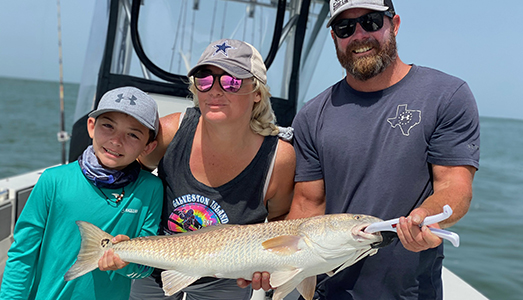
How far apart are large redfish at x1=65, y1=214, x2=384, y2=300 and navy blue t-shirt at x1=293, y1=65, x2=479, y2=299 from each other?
0.27 meters

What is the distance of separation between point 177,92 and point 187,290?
Result: 8.65ft

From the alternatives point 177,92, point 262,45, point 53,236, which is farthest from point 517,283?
point 53,236

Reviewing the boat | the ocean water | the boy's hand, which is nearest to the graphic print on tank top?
the boy's hand

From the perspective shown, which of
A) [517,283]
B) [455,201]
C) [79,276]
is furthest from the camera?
[517,283]

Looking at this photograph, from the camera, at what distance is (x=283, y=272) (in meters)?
2.26

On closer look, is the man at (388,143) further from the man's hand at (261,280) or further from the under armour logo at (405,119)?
the man's hand at (261,280)

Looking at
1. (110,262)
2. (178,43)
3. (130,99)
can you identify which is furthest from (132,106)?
(178,43)

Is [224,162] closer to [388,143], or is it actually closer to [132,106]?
[132,106]

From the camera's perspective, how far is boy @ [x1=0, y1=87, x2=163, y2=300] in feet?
7.70

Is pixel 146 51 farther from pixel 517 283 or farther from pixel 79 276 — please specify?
pixel 517 283

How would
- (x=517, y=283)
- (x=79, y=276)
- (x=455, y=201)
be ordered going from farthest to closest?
(x=517, y=283) → (x=79, y=276) → (x=455, y=201)

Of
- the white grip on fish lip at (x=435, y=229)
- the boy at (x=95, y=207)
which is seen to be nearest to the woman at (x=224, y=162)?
the boy at (x=95, y=207)

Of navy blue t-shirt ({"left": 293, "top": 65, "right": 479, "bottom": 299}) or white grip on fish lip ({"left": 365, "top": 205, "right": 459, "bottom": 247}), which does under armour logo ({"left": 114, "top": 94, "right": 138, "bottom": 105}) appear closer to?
navy blue t-shirt ({"left": 293, "top": 65, "right": 479, "bottom": 299})

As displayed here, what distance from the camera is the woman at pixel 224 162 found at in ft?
8.52
